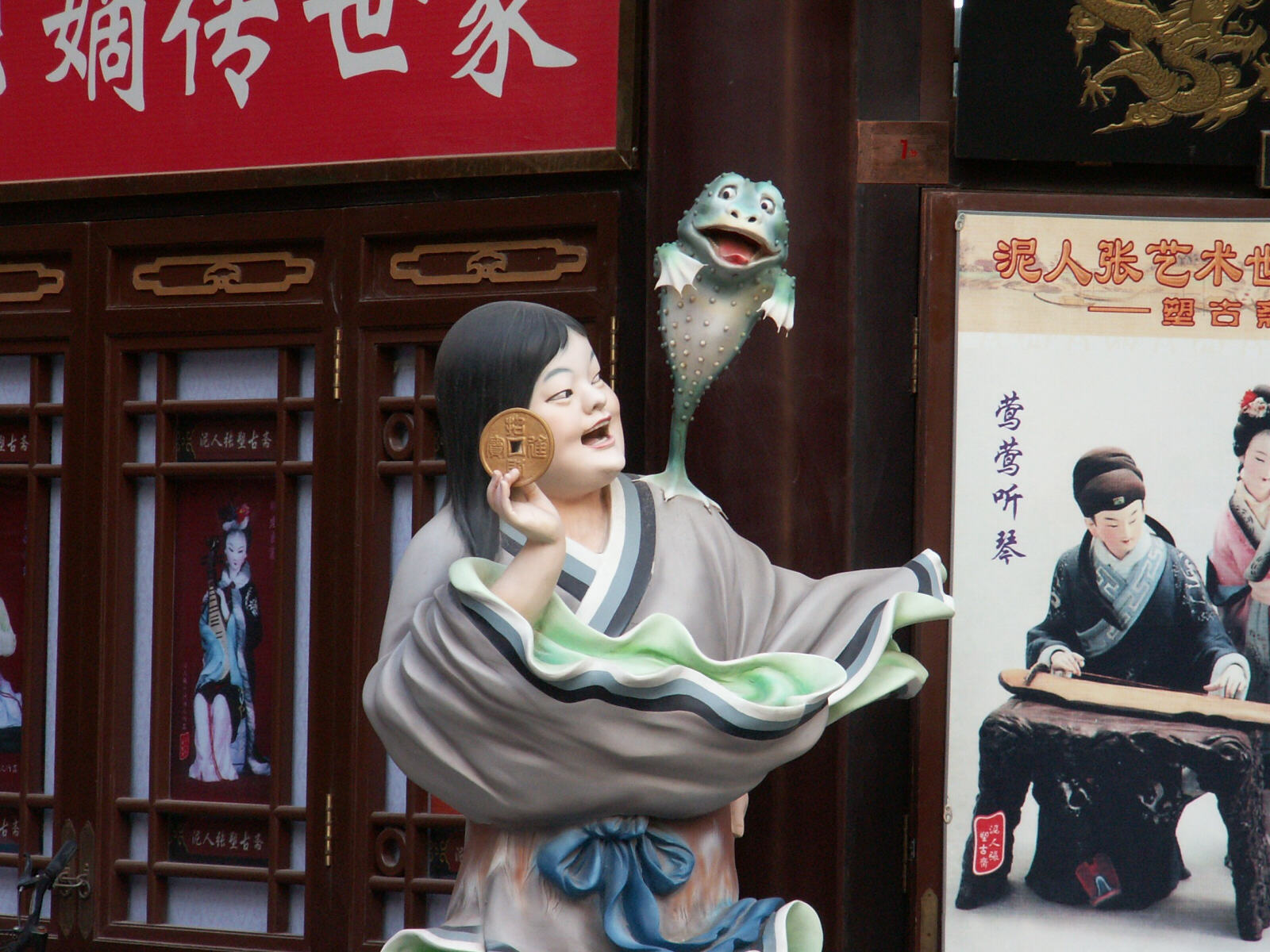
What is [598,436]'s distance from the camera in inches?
122

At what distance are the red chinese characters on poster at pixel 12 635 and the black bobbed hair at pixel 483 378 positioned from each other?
236 cm

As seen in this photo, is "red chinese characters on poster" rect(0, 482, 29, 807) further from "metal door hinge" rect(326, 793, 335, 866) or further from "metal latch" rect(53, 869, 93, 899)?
"metal door hinge" rect(326, 793, 335, 866)

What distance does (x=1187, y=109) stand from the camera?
13.4ft

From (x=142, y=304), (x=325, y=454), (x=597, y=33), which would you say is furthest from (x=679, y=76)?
(x=142, y=304)

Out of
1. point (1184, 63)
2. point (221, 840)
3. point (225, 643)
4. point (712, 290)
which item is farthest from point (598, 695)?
point (1184, 63)

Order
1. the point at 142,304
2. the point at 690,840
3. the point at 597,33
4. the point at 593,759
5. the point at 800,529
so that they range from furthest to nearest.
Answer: the point at 142,304
the point at 597,33
the point at 800,529
the point at 690,840
the point at 593,759

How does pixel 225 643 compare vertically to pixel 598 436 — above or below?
below

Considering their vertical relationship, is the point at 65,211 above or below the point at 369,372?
above

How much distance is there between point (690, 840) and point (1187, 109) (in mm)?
2392

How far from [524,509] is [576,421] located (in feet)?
0.86

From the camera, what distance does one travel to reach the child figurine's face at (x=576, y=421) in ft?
9.89

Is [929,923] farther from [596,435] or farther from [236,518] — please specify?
[236,518]

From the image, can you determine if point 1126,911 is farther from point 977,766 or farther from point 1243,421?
point 1243,421

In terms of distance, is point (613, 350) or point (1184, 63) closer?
point (1184, 63)
